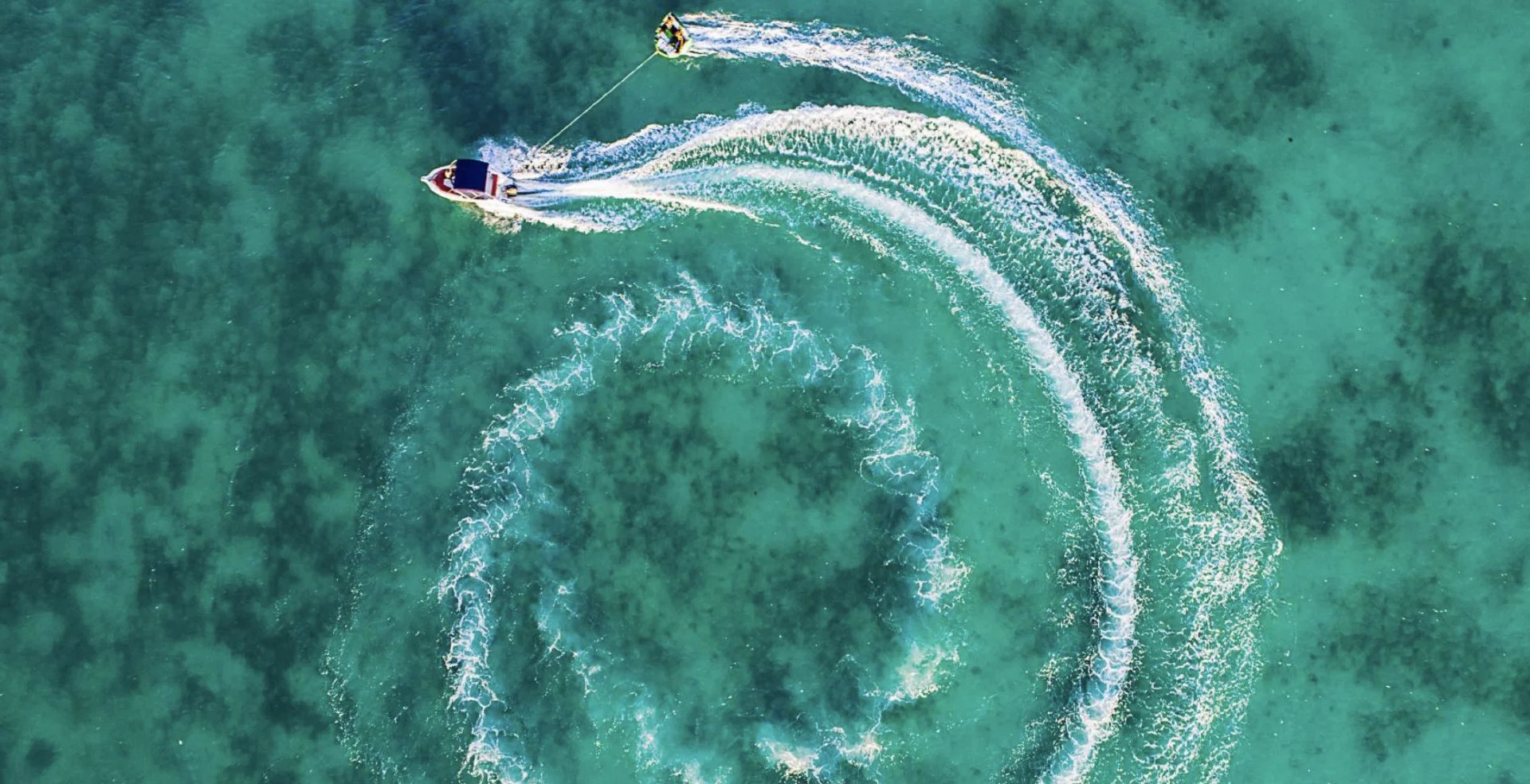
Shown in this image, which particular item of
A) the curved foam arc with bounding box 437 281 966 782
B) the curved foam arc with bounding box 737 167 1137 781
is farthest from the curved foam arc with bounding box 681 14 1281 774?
the curved foam arc with bounding box 437 281 966 782

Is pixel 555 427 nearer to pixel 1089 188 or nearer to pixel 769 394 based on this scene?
pixel 769 394

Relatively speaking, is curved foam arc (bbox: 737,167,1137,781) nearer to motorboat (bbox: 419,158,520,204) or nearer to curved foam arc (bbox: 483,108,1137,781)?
curved foam arc (bbox: 483,108,1137,781)

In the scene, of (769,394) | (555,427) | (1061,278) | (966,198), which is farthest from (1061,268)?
(555,427)

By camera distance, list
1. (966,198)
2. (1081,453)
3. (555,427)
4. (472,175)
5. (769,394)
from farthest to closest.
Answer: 1. (555,427)
2. (769,394)
3. (966,198)
4. (1081,453)
5. (472,175)

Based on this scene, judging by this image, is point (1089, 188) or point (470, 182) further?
point (1089, 188)

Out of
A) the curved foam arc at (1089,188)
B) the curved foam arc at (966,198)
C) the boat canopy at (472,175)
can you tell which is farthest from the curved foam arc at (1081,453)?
the boat canopy at (472,175)

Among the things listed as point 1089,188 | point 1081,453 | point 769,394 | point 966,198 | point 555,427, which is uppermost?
point 1089,188

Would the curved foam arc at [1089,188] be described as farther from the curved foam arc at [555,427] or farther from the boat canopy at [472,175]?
the boat canopy at [472,175]

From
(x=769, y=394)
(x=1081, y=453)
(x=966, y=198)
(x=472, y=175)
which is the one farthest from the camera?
(x=769, y=394)
